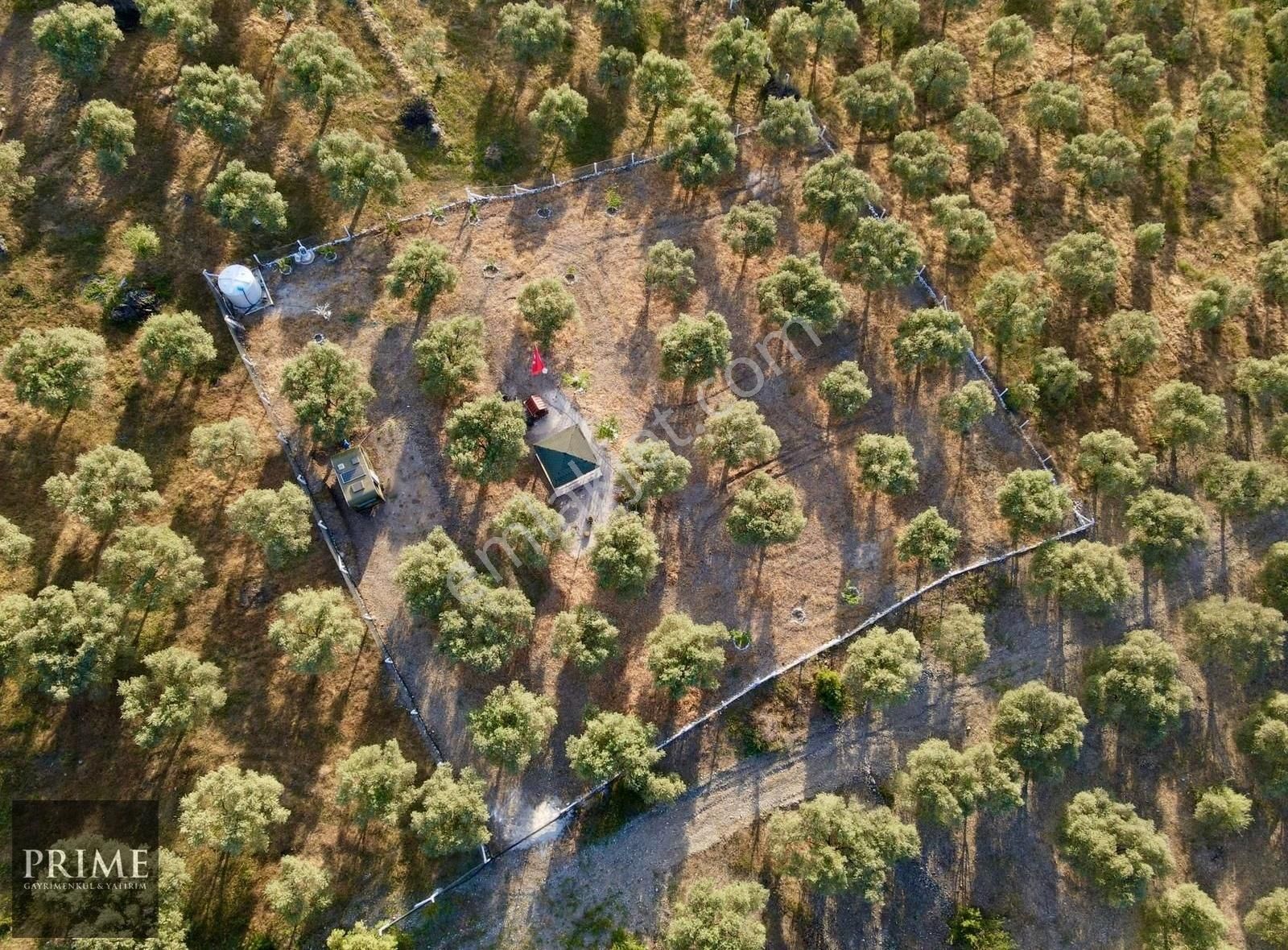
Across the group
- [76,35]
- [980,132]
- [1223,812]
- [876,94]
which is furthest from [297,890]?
[980,132]

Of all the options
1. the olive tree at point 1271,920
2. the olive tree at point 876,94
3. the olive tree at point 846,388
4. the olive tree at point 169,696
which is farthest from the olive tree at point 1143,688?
the olive tree at point 169,696

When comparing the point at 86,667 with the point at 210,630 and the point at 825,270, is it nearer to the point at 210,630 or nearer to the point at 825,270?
the point at 210,630

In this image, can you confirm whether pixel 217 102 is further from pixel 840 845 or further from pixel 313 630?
pixel 840 845

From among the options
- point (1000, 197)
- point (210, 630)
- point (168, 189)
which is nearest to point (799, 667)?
point (210, 630)

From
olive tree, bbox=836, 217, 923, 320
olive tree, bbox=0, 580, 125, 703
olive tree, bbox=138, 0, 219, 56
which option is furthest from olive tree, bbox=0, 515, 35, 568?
olive tree, bbox=836, 217, 923, 320

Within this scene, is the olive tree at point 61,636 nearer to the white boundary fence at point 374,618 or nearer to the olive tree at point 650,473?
the white boundary fence at point 374,618

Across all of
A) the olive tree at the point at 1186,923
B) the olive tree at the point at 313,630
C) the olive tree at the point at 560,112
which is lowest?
the olive tree at the point at 1186,923
